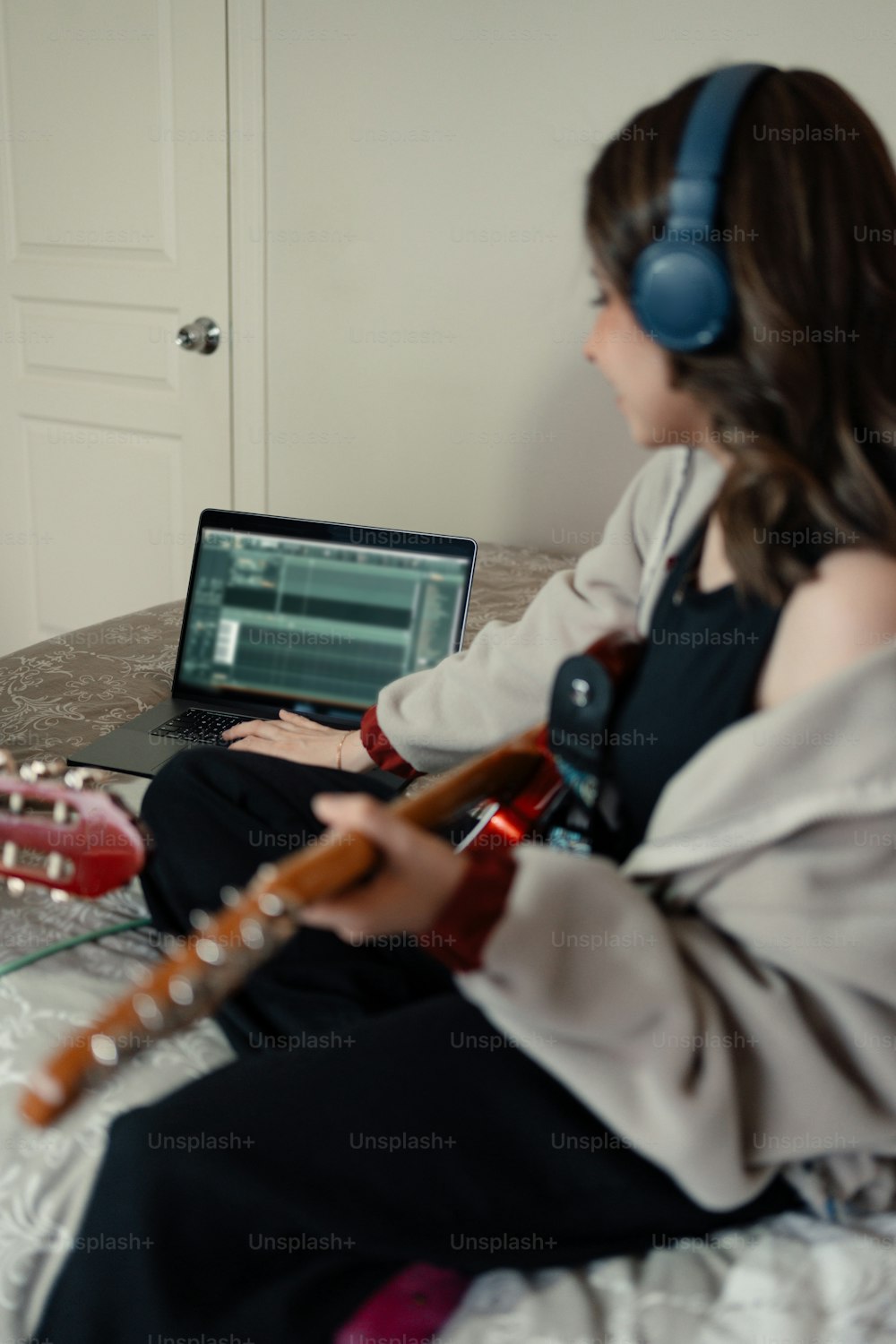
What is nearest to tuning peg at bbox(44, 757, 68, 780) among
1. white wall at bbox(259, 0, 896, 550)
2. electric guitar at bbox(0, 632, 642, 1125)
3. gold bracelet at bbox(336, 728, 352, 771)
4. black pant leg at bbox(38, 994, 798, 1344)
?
electric guitar at bbox(0, 632, 642, 1125)

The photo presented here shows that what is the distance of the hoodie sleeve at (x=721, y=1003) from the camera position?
0.61 metres

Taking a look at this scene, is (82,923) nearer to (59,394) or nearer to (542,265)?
(542,265)

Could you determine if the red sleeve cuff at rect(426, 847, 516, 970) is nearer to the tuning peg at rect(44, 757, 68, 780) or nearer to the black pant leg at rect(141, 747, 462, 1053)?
the black pant leg at rect(141, 747, 462, 1053)

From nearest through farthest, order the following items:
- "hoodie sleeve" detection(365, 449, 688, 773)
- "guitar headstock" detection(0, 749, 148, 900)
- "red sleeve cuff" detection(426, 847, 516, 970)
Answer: "red sleeve cuff" detection(426, 847, 516, 970)
"guitar headstock" detection(0, 749, 148, 900)
"hoodie sleeve" detection(365, 449, 688, 773)

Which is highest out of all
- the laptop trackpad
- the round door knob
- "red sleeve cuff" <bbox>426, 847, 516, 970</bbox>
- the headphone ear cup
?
the headphone ear cup

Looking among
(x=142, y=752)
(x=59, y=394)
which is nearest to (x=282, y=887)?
(x=142, y=752)

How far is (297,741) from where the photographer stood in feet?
3.82

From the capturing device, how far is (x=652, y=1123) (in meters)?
0.62

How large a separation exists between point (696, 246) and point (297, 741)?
25.8 inches

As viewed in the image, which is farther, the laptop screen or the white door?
the white door

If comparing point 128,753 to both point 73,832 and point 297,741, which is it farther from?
point 73,832

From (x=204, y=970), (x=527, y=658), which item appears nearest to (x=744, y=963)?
(x=204, y=970)

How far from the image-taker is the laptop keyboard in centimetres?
123

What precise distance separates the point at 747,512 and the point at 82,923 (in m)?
0.59
